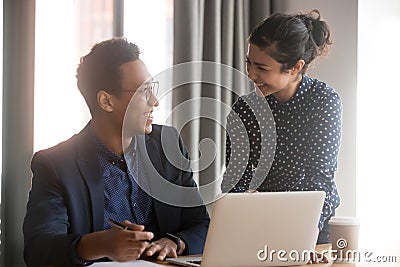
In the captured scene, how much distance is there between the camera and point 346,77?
10.7 feet

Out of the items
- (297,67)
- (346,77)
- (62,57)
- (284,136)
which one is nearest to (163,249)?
(284,136)

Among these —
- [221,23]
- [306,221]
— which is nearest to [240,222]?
[306,221]

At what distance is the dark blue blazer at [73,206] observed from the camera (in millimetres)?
1709

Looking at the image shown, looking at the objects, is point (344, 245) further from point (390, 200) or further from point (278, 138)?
point (390, 200)

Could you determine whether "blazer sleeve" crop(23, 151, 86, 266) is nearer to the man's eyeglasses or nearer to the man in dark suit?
the man in dark suit

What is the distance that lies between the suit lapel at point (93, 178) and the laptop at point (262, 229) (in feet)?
1.13

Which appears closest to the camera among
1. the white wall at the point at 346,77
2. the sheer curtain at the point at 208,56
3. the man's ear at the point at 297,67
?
the man's ear at the point at 297,67

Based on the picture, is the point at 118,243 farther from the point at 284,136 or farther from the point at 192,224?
the point at 284,136

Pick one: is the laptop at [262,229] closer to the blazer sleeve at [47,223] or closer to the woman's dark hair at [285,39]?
the blazer sleeve at [47,223]

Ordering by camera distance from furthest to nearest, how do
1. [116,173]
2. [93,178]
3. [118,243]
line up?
[116,173] < [93,178] < [118,243]

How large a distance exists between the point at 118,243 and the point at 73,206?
38 cm

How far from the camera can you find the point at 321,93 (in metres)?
2.36

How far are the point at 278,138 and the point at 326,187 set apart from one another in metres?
0.35

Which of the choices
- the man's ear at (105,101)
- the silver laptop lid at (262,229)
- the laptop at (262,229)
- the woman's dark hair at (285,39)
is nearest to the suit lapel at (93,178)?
the man's ear at (105,101)
